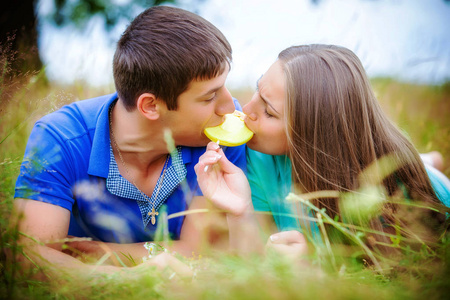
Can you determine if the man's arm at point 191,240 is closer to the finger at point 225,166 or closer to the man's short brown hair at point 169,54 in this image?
the finger at point 225,166

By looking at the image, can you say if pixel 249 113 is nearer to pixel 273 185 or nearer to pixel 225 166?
pixel 225 166

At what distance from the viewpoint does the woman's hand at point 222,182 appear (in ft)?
7.48

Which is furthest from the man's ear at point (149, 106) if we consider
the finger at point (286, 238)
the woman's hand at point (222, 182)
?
the finger at point (286, 238)

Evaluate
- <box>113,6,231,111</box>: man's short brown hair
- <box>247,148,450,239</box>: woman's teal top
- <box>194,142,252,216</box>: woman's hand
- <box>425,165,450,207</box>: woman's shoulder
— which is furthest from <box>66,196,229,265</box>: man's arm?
<box>425,165,450,207</box>: woman's shoulder

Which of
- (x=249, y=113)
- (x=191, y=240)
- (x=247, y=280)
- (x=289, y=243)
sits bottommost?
(x=191, y=240)

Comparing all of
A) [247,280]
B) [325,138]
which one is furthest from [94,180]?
[325,138]

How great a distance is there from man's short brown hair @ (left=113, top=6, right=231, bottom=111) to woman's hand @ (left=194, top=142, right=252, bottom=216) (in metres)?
0.44

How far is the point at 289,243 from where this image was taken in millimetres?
2014

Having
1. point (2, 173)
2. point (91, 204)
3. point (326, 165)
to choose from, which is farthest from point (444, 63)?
point (2, 173)

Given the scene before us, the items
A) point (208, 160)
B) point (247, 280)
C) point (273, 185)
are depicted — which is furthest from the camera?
point (273, 185)

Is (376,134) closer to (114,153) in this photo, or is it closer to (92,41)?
(114,153)

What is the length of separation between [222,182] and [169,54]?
0.95m

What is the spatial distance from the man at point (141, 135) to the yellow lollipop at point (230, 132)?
0.22 feet

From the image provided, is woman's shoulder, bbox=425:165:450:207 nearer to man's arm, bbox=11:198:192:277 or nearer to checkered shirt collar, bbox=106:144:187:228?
checkered shirt collar, bbox=106:144:187:228
